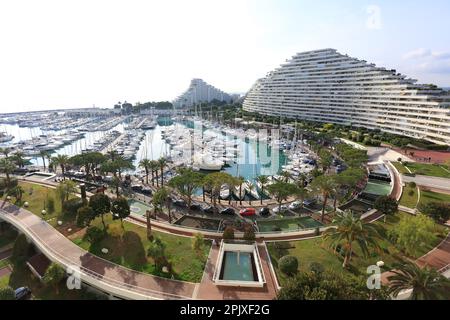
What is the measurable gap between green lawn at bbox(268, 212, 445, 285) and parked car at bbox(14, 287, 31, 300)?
89.7 feet

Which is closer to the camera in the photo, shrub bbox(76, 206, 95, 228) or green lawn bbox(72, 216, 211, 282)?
green lawn bbox(72, 216, 211, 282)

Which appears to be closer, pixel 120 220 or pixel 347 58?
pixel 120 220

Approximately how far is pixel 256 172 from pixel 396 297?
50.7 metres

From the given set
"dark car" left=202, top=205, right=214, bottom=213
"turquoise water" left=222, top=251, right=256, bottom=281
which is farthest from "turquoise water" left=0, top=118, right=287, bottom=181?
"turquoise water" left=222, top=251, right=256, bottom=281

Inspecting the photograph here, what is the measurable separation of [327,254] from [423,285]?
10.5m

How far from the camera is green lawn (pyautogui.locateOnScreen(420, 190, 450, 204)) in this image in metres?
43.9

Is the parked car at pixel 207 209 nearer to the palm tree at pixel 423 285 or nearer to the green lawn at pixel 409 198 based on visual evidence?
the palm tree at pixel 423 285

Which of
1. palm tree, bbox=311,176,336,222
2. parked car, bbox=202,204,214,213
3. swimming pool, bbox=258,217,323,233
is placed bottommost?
swimming pool, bbox=258,217,323,233

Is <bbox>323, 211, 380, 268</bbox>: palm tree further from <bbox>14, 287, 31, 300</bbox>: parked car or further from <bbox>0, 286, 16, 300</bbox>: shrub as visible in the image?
<bbox>14, 287, 31, 300</bbox>: parked car

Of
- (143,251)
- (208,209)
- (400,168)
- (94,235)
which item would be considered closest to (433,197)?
(400,168)

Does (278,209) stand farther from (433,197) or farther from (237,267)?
(433,197)
